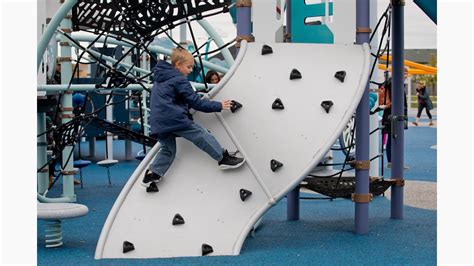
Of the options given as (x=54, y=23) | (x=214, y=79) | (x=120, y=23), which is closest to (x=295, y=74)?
(x=54, y=23)

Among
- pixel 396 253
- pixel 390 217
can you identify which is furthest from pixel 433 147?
pixel 396 253

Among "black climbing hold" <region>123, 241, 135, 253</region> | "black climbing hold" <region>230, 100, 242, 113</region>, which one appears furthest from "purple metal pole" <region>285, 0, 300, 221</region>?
"black climbing hold" <region>123, 241, 135, 253</region>

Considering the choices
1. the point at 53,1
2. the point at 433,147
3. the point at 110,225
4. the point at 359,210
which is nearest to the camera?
the point at 110,225

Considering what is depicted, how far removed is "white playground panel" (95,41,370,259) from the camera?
5.92m

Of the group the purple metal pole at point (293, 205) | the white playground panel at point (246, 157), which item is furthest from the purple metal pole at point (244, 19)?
the purple metal pole at point (293, 205)

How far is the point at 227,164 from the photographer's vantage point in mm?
6129

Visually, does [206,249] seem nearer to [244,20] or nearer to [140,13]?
[244,20]

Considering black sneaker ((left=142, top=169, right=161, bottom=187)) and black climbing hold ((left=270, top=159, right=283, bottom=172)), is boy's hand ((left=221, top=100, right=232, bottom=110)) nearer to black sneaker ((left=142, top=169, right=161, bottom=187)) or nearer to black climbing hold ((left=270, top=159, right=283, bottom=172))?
black climbing hold ((left=270, top=159, right=283, bottom=172))

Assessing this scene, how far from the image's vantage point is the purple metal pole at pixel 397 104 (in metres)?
7.74

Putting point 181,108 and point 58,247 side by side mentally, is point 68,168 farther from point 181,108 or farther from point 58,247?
point 181,108

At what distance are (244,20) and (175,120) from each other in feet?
4.23

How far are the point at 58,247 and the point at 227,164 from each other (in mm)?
1594

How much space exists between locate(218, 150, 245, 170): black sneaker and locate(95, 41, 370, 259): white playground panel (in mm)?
70

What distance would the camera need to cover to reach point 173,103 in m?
6.11
